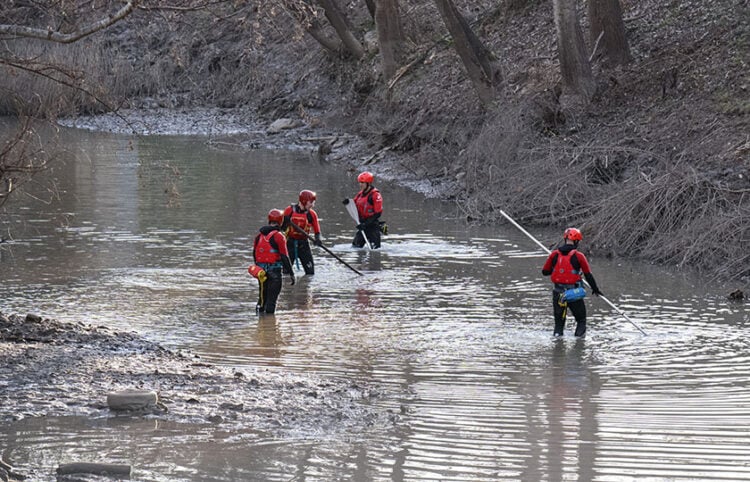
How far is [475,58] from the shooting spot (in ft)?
94.7

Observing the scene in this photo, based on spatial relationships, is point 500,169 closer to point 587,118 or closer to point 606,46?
point 587,118

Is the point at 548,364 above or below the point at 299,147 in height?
below

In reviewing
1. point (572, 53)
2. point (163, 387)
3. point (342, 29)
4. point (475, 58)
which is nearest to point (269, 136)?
point (342, 29)

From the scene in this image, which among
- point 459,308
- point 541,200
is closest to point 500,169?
point 541,200

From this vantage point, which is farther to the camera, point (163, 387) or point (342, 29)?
point (342, 29)

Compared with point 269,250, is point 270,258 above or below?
below

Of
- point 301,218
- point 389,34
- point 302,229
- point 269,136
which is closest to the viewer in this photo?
point 302,229

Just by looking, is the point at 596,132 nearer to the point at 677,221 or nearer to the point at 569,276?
the point at 677,221

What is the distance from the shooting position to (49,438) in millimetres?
9078

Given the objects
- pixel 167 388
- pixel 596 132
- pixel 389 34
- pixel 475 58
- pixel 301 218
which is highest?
pixel 389 34

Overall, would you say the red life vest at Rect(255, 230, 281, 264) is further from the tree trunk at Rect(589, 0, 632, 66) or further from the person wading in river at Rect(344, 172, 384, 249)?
the tree trunk at Rect(589, 0, 632, 66)

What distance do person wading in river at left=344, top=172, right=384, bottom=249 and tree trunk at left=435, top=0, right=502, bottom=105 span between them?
8293mm

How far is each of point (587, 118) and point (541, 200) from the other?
3257 millimetres

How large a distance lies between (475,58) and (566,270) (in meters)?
15.4
